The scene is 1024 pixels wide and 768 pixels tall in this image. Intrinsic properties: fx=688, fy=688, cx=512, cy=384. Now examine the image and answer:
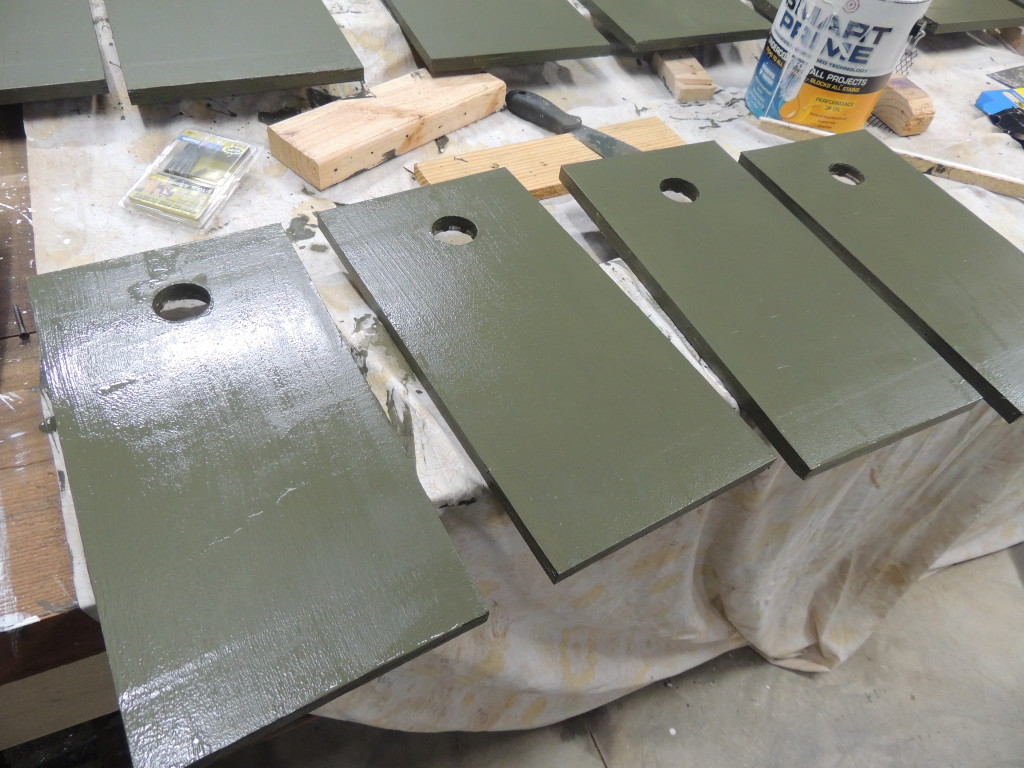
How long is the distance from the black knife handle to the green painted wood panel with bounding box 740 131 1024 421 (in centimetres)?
31

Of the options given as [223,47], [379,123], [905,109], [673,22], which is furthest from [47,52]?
[905,109]

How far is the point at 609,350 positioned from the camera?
77cm

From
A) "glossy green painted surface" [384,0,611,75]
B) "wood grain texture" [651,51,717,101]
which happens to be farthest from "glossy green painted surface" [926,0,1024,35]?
"glossy green painted surface" [384,0,611,75]

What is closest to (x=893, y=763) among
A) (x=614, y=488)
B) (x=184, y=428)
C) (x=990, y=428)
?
(x=990, y=428)

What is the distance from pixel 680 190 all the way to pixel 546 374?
0.49 meters

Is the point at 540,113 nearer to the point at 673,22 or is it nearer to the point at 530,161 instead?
the point at 530,161

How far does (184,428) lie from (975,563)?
6.48 feet

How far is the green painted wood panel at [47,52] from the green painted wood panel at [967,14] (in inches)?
52.1

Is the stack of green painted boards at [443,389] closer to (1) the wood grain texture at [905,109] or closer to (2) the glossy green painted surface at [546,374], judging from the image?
(2) the glossy green painted surface at [546,374]

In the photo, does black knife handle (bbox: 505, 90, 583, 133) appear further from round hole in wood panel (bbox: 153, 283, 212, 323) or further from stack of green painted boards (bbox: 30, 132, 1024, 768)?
round hole in wood panel (bbox: 153, 283, 212, 323)

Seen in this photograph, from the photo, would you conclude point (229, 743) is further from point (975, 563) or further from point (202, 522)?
point (975, 563)

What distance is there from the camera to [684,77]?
54.2 inches

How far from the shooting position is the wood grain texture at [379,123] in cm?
104

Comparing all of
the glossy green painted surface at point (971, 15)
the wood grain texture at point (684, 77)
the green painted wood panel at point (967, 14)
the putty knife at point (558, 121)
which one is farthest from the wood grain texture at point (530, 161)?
the glossy green painted surface at point (971, 15)
